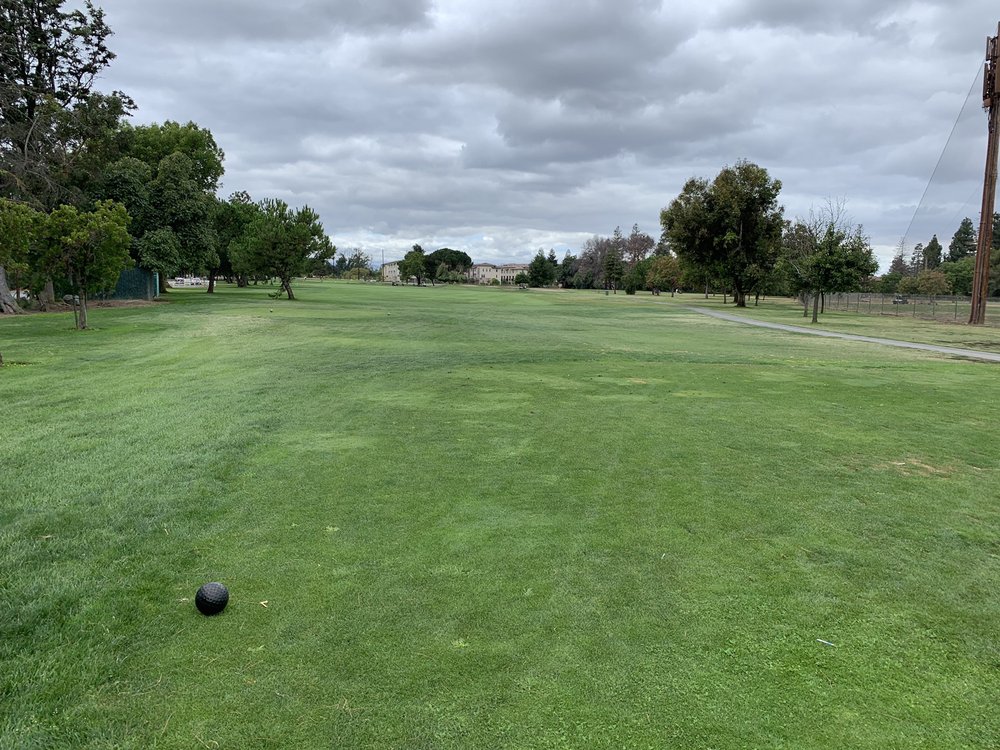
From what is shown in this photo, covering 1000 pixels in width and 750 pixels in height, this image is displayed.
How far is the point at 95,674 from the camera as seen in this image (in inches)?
116

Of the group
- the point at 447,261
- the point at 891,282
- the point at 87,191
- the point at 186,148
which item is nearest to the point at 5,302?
the point at 87,191

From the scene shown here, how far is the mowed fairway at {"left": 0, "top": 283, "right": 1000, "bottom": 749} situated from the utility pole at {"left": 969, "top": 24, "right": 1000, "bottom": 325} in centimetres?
3128

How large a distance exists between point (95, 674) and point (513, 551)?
254cm

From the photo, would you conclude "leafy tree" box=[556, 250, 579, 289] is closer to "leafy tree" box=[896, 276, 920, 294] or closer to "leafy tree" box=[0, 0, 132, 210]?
"leafy tree" box=[896, 276, 920, 294]

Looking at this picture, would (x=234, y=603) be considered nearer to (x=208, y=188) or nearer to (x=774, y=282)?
(x=208, y=188)

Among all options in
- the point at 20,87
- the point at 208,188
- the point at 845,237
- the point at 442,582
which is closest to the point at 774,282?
the point at 845,237

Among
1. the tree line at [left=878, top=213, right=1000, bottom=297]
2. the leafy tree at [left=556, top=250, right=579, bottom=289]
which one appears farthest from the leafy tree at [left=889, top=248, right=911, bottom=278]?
the leafy tree at [left=556, top=250, right=579, bottom=289]

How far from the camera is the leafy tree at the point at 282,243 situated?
4400 cm

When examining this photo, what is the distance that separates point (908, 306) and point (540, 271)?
3724 inches

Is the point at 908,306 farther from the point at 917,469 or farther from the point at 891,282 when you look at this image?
the point at 891,282

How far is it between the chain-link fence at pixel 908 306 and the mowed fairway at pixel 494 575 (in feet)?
143

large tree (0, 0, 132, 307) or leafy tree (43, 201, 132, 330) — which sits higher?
large tree (0, 0, 132, 307)

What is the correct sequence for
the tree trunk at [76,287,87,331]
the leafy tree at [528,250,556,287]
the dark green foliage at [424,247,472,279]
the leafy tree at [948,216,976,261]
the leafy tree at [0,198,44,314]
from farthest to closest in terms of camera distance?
the dark green foliage at [424,247,472,279]
the leafy tree at [528,250,556,287]
the leafy tree at [948,216,976,261]
the tree trunk at [76,287,87,331]
the leafy tree at [0,198,44,314]

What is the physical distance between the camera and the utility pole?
30.8m
